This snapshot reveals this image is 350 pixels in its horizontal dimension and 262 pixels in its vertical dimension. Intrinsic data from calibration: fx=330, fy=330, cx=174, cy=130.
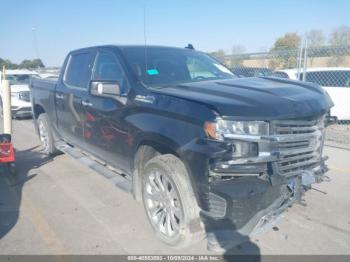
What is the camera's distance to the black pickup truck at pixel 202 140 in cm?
268

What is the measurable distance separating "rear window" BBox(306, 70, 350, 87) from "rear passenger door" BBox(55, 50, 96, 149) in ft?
23.1

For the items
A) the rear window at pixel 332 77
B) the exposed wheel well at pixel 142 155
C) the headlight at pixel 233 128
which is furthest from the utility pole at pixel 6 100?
the rear window at pixel 332 77

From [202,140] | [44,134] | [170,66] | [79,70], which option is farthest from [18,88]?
[202,140]

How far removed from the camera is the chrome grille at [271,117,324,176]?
2.82 metres

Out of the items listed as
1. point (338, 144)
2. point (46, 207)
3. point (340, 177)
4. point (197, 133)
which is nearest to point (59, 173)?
point (46, 207)

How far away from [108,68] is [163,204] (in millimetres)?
1944

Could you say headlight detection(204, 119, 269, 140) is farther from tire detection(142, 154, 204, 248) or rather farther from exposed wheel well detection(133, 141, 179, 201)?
exposed wheel well detection(133, 141, 179, 201)

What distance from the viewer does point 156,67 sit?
3.98m

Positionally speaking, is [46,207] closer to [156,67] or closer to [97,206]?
[97,206]

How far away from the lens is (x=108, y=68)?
4238 millimetres

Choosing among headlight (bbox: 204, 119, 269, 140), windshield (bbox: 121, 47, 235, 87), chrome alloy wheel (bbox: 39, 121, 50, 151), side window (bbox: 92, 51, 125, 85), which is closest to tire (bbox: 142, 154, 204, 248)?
headlight (bbox: 204, 119, 269, 140)

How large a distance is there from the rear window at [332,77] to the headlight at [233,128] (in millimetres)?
7739

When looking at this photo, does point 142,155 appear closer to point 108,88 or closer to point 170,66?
point 108,88

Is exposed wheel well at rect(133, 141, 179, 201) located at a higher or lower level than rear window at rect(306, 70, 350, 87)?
lower
